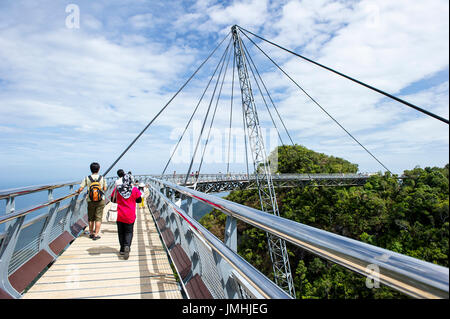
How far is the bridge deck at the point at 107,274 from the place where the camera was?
115 inches

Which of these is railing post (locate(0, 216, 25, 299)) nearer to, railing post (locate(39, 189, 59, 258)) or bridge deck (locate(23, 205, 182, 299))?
bridge deck (locate(23, 205, 182, 299))

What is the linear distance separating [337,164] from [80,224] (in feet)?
245

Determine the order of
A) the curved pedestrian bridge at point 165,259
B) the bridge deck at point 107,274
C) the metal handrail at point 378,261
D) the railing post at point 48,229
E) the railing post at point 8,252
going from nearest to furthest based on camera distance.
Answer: the metal handrail at point 378,261, the curved pedestrian bridge at point 165,259, the railing post at point 8,252, the bridge deck at point 107,274, the railing post at point 48,229

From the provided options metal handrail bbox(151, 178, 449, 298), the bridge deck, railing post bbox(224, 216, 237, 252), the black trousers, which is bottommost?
the bridge deck

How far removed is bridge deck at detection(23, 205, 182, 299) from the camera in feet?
9.59

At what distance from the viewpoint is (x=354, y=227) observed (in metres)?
44.6

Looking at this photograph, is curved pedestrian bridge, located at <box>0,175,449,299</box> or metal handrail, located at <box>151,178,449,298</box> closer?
metal handrail, located at <box>151,178,449,298</box>

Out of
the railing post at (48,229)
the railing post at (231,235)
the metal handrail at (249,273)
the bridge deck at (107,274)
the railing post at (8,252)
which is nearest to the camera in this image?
the metal handrail at (249,273)

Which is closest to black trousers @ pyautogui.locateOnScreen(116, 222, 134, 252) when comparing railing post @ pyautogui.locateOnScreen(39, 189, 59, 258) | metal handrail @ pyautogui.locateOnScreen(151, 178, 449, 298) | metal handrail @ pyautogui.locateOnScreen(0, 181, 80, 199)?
railing post @ pyautogui.locateOnScreen(39, 189, 59, 258)

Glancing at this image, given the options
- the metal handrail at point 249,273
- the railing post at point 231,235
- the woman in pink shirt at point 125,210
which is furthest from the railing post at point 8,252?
the railing post at point 231,235

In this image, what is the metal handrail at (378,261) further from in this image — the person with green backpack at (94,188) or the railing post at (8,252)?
the person with green backpack at (94,188)

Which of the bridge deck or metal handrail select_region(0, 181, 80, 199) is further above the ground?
metal handrail select_region(0, 181, 80, 199)

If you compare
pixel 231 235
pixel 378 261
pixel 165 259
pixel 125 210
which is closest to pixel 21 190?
pixel 125 210
